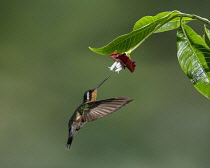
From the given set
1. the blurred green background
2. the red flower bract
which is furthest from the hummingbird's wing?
the blurred green background

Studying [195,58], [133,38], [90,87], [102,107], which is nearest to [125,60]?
[133,38]

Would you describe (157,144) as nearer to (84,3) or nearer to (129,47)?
(84,3)

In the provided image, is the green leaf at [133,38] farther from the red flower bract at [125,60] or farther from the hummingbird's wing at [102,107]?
the hummingbird's wing at [102,107]

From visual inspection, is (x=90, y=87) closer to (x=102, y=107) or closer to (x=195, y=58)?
(x=102, y=107)

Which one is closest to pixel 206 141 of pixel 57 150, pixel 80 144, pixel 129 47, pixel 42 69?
pixel 80 144

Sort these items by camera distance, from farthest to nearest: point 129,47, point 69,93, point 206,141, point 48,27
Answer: point 48,27, point 69,93, point 206,141, point 129,47

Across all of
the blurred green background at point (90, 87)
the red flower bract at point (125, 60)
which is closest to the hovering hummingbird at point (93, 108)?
the red flower bract at point (125, 60)
